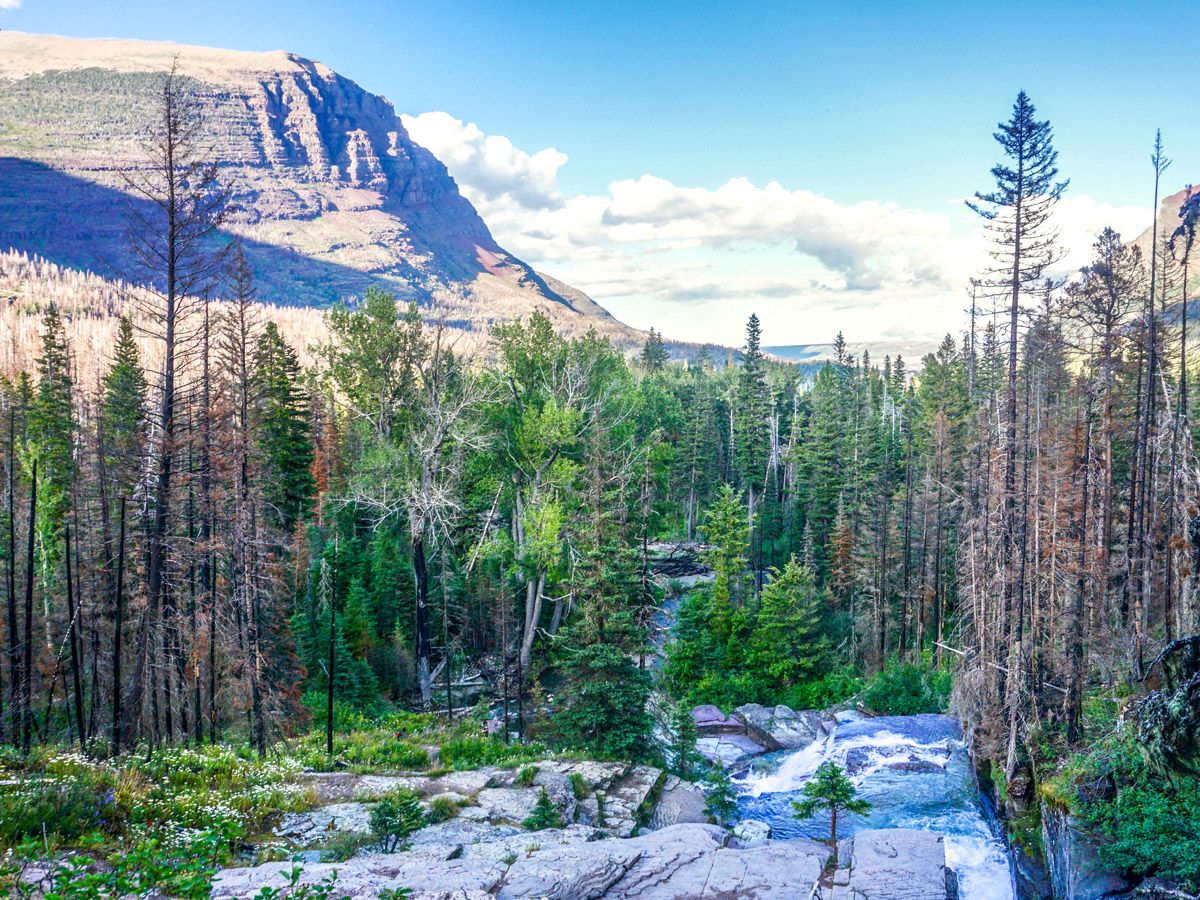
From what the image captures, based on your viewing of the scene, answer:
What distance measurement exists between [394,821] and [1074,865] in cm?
1361

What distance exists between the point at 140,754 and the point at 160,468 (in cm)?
585

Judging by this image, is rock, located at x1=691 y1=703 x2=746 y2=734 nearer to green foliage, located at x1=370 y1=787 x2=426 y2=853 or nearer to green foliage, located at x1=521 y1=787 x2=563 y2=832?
green foliage, located at x1=521 y1=787 x2=563 y2=832

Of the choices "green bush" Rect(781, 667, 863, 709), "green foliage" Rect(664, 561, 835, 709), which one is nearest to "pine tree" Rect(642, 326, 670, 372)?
"green foliage" Rect(664, 561, 835, 709)

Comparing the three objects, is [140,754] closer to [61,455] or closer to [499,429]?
[499,429]

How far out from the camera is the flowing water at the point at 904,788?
1867 cm

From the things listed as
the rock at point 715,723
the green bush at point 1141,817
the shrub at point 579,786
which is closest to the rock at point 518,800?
the shrub at point 579,786

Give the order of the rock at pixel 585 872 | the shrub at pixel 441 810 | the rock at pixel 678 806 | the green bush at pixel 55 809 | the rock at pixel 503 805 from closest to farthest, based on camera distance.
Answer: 1. the green bush at pixel 55 809
2. the rock at pixel 585 872
3. the shrub at pixel 441 810
4. the rock at pixel 503 805
5. the rock at pixel 678 806

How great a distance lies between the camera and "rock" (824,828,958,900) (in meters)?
11.2

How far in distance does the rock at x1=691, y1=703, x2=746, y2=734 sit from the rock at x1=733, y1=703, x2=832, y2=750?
0.43 meters

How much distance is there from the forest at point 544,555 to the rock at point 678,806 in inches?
54.7

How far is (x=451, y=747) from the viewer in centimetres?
1850

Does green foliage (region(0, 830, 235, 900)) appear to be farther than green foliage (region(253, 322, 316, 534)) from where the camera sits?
No

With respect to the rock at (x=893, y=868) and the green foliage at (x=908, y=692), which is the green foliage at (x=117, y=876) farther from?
the green foliage at (x=908, y=692)

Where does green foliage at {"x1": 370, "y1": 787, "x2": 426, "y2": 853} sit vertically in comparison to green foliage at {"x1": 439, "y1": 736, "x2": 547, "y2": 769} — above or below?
above
